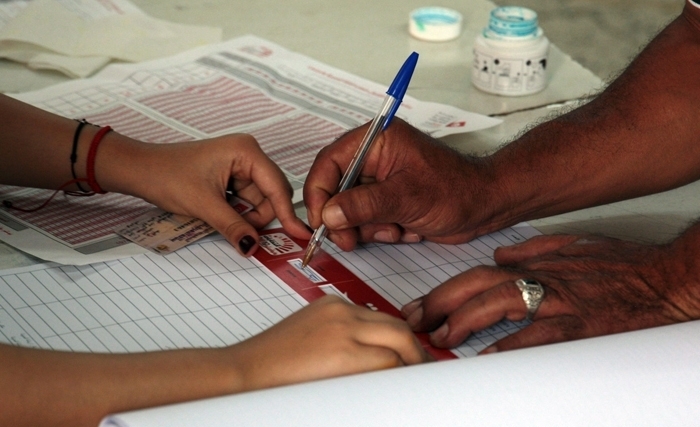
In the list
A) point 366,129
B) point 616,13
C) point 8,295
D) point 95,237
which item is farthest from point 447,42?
point 8,295

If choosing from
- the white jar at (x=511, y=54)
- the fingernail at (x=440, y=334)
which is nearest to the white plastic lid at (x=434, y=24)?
the white jar at (x=511, y=54)

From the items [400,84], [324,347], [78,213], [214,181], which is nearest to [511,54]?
[400,84]

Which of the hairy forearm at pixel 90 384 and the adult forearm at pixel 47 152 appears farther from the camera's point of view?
the adult forearm at pixel 47 152

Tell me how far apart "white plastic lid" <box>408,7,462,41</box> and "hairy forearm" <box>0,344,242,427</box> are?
3.24 ft

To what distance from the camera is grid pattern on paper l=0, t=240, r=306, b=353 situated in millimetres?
764

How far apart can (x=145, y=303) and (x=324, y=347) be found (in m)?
0.24

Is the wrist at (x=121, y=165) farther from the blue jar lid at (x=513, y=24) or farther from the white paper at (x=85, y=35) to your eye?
the blue jar lid at (x=513, y=24)

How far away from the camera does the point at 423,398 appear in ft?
1.85

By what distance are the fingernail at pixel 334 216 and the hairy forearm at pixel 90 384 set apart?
252 mm

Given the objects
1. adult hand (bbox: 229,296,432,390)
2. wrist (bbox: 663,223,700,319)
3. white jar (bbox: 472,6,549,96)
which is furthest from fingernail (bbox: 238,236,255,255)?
white jar (bbox: 472,6,549,96)

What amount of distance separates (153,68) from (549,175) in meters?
0.66

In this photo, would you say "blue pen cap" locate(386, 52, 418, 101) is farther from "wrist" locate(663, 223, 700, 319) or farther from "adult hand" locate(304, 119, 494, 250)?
"wrist" locate(663, 223, 700, 319)

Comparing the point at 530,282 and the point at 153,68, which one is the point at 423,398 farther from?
the point at 153,68

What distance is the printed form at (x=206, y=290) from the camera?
77cm
